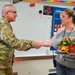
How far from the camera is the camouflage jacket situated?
2.25 m

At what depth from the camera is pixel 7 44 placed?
2307 millimetres

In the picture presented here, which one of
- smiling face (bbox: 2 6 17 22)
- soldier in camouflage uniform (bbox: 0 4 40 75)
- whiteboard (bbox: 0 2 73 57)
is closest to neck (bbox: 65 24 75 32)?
soldier in camouflage uniform (bbox: 0 4 40 75)

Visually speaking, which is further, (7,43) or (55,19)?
(55,19)

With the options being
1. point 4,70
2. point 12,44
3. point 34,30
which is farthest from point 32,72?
point 12,44

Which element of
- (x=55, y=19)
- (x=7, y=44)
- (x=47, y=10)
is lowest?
(x=7, y=44)

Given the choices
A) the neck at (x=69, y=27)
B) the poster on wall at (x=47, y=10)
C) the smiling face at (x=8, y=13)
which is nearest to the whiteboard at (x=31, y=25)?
the poster on wall at (x=47, y=10)

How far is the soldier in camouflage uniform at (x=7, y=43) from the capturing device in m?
2.25

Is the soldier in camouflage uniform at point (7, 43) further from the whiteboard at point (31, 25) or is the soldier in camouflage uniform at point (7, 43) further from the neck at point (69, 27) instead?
the whiteboard at point (31, 25)

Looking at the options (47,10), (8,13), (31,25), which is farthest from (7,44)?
(47,10)

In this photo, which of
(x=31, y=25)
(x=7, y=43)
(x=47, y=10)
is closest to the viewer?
(x=7, y=43)

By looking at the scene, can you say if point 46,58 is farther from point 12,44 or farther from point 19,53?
point 12,44

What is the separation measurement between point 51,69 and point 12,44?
1479 millimetres

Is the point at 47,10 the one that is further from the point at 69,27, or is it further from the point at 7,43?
the point at 7,43

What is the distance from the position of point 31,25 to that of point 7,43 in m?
1.00
